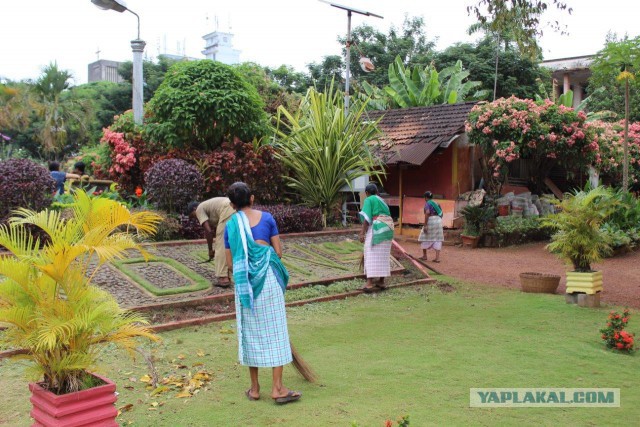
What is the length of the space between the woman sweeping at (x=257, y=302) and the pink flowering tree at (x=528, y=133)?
12473 millimetres

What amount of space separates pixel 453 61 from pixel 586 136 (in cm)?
1219

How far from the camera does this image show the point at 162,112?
1217 cm

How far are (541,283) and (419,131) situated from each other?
9070 millimetres

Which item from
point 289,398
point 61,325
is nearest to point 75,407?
point 61,325

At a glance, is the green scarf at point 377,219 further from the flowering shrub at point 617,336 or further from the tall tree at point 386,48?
the tall tree at point 386,48

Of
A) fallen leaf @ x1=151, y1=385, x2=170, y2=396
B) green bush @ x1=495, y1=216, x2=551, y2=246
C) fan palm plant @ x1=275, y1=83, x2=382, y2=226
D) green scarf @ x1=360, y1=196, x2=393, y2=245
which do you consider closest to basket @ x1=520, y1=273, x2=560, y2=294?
green scarf @ x1=360, y1=196, x2=393, y2=245

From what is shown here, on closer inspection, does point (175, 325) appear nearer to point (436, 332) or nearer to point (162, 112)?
point (436, 332)

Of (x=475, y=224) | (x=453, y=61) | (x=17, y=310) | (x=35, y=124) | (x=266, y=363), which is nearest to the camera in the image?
(x=17, y=310)

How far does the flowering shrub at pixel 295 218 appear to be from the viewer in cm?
1167

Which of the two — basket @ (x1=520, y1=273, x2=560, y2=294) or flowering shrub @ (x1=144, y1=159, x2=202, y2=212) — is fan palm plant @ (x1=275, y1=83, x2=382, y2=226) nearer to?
flowering shrub @ (x1=144, y1=159, x2=202, y2=212)

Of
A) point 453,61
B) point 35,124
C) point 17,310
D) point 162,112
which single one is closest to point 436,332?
point 17,310

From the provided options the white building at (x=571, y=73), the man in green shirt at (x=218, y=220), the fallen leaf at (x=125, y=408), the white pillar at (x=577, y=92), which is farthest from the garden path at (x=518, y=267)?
the white pillar at (x=577, y=92)

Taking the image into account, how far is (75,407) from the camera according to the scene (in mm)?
3566

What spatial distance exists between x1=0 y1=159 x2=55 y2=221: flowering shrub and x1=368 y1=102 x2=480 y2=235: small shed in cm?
943
